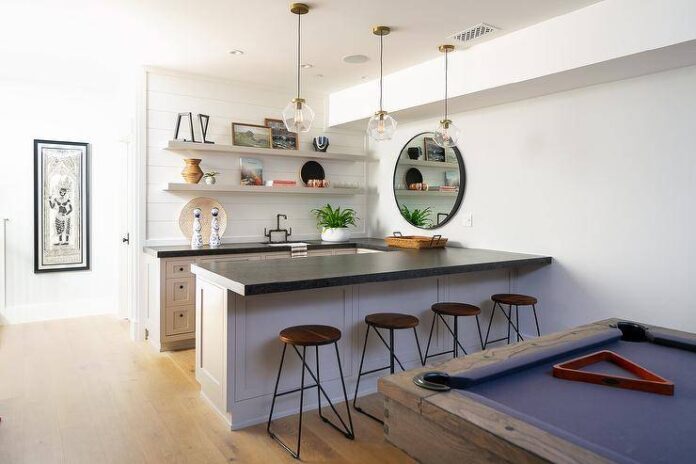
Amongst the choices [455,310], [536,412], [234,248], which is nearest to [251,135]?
[234,248]

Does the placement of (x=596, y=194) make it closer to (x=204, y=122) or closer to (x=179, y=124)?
Answer: (x=204, y=122)

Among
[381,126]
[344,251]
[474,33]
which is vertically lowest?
[344,251]

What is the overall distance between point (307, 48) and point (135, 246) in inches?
93.2

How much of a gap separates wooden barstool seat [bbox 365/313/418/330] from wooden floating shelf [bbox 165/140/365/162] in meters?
2.53

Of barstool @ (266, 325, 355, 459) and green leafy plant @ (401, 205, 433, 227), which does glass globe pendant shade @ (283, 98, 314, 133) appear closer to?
barstool @ (266, 325, 355, 459)

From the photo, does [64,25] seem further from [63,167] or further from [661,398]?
[661,398]

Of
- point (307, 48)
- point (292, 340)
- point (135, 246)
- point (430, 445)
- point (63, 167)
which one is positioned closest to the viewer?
point (430, 445)

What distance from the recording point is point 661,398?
53.1 inches

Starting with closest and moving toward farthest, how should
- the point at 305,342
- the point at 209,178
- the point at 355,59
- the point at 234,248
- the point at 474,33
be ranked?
1. the point at 305,342
2. the point at 474,33
3. the point at 355,59
4. the point at 234,248
5. the point at 209,178

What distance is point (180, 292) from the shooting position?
166 inches

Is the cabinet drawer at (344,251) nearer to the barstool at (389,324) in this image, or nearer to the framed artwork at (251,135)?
the framed artwork at (251,135)

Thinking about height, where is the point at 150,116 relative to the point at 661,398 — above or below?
above

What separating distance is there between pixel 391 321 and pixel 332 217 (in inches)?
98.4

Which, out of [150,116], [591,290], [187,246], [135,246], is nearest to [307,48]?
[150,116]
